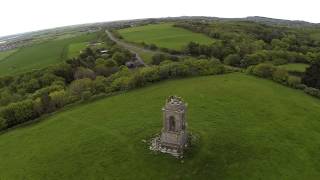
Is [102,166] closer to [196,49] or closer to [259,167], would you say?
[259,167]

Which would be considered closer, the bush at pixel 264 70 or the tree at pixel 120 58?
the bush at pixel 264 70

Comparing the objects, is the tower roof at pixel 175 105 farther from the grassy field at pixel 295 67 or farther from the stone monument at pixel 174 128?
the grassy field at pixel 295 67

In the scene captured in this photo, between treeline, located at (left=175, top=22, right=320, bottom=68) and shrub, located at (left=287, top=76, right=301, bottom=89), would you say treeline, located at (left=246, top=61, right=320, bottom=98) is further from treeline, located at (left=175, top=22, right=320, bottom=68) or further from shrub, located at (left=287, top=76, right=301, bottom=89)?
treeline, located at (left=175, top=22, right=320, bottom=68)

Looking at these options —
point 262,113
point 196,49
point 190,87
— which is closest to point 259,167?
point 262,113

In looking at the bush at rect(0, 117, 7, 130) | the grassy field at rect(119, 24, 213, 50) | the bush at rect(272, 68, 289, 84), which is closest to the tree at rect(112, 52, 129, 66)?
the grassy field at rect(119, 24, 213, 50)

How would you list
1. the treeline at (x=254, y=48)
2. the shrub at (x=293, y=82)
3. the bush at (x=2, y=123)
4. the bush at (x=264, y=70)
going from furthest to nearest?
the treeline at (x=254, y=48) < the bush at (x=264, y=70) < the shrub at (x=293, y=82) < the bush at (x=2, y=123)

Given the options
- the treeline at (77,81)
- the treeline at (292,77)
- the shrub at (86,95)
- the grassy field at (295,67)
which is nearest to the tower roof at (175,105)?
the shrub at (86,95)
